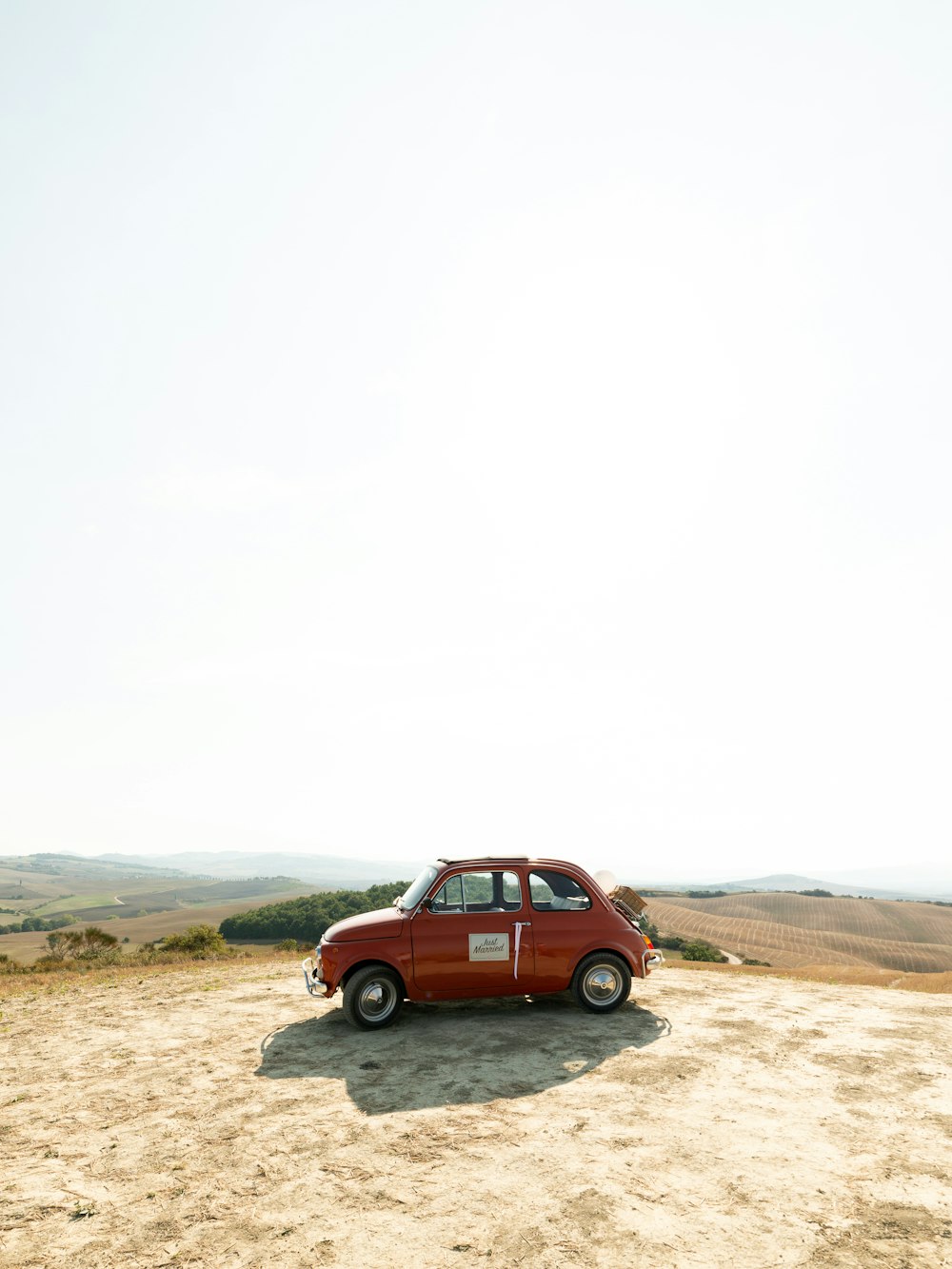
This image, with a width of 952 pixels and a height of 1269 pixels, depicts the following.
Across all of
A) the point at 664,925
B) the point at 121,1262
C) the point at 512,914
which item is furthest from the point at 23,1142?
the point at 664,925

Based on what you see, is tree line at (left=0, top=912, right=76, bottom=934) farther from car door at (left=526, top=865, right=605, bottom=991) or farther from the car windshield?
car door at (left=526, top=865, right=605, bottom=991)

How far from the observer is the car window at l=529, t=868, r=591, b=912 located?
9008 mm

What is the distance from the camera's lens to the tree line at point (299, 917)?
59.9 m

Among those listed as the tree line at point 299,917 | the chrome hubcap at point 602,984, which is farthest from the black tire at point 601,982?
the tree line at point 299,917

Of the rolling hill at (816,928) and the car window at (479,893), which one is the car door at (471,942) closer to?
the car window at (479,893)

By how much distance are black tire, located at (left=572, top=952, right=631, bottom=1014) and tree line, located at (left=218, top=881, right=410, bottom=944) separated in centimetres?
4796

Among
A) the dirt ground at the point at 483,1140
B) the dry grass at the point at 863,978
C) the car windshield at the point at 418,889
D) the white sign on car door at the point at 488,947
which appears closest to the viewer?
the dirt ground at the point at 483,1140

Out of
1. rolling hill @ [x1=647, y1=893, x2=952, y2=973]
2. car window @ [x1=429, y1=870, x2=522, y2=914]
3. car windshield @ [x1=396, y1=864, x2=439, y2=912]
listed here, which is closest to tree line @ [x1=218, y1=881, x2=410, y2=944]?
rolling hill @ [x1=647, y1=893, x2=952, y2=973]

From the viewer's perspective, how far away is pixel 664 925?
90500 millimetres

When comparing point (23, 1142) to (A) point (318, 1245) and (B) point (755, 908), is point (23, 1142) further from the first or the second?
(B) point (755, 908)

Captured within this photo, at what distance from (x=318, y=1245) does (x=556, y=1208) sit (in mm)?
1541

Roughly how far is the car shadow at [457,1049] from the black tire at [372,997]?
16cm

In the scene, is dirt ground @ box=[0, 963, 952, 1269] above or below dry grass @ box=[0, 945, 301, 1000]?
above

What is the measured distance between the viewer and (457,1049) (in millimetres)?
7758
